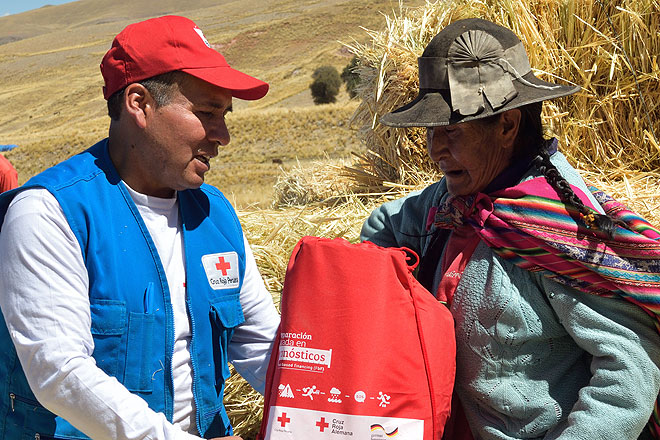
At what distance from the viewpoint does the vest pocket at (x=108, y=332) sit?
68.6 inches

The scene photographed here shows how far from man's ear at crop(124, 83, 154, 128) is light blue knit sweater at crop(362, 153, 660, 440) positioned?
3.14ft

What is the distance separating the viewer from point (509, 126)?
1.83 metres

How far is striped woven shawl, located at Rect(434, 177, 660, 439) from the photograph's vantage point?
62.7 inches

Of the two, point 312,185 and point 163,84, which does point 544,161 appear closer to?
point 163,84

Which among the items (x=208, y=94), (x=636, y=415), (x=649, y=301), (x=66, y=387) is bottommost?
(x=636, y=415)

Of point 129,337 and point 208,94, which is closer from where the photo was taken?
point 129,337

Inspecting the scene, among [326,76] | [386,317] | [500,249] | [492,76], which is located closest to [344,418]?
[386,317]

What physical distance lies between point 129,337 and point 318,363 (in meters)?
0.51

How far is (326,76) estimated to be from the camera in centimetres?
4069

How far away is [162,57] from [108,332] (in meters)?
0.73

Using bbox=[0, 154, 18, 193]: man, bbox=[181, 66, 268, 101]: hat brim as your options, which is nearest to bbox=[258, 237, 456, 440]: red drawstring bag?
bbox=[181, 66, 268, 101]: hat brim

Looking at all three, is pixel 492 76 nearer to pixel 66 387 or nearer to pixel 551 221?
pixel 551 221

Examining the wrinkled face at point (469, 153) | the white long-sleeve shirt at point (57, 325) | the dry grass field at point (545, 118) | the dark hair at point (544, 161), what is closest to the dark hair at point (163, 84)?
the white long-sleeve shirt at point (57, 325)

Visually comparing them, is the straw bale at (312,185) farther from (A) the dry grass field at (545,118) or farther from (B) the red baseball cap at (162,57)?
(B) the red baseball cap at (162,57)
